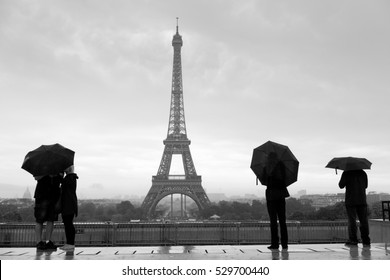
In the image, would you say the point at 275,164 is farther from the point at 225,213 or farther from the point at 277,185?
the point at 225,213

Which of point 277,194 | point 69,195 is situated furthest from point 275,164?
point 69,195

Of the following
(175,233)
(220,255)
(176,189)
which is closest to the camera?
(220,255)

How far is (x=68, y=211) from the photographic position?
23.6ft

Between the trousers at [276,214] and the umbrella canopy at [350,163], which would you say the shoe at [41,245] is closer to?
the trousers at [276,214]

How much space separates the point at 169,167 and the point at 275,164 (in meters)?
53.8

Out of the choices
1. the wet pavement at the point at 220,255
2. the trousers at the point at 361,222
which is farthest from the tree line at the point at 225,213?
the wet pavement at the point at 220,255

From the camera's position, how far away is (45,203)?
7.23 meters

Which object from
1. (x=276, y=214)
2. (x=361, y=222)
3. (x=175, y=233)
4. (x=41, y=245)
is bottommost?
(x=175, y=233)

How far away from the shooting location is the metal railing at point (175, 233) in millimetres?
13773

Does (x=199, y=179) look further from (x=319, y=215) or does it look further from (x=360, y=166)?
(x=360, y=166)

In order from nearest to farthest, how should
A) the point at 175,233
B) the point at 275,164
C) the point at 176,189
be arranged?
1. the point at 275,164
2. the point at 175,233
3. the point at 176,189

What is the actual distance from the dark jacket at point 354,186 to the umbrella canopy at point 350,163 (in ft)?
0.63

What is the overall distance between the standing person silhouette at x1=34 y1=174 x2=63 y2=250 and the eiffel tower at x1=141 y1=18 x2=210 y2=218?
166 ft
